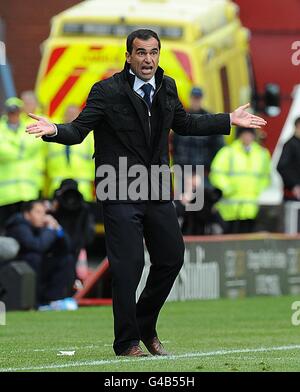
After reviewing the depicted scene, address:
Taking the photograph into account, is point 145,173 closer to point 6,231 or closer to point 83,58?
point 6,231

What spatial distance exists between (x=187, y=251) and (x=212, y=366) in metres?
7.93

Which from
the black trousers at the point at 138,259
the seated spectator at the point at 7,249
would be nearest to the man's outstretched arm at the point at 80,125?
the black trousers at the point at 138,259

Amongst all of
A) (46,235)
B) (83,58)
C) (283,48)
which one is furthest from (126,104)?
(283,48)

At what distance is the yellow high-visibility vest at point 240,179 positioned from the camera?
2066cm

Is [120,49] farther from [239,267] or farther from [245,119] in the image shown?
[245,119]

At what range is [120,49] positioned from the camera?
21.5m

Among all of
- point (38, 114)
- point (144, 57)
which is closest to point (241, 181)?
point (38, 114)

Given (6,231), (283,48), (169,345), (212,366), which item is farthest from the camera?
(283,48)

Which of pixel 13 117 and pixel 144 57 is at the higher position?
pixel 144 57

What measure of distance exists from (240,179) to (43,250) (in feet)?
13.2

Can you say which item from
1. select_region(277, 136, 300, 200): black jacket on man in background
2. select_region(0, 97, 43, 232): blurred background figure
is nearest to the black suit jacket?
select_region(0, 97, 43, 232): blurred background figure

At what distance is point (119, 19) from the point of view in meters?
21.8

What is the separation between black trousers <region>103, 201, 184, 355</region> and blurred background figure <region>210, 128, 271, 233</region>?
9.67m

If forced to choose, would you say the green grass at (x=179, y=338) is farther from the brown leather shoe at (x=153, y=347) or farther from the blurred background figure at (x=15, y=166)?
the blurred background figure at (x=15, y=166)
